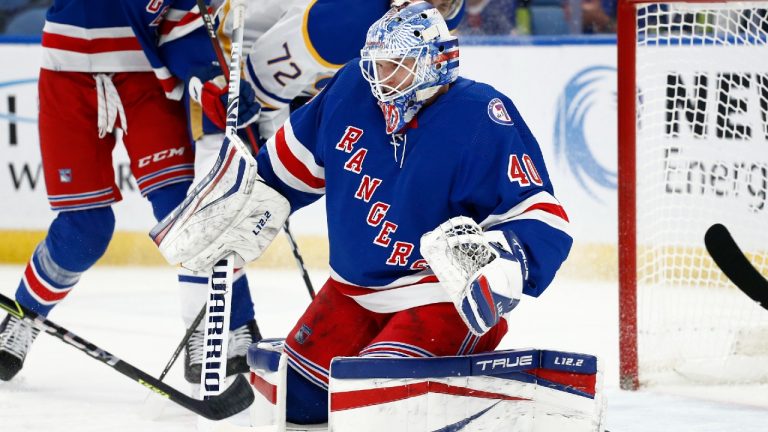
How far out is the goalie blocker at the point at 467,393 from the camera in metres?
1.96

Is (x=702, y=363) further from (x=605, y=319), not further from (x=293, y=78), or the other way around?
(x=293, y=78)

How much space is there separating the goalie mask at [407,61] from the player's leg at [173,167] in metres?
0.88

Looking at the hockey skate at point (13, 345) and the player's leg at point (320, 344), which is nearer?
the player's leg at point (320, 344)

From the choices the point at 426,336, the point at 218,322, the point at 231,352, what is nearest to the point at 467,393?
the point at 426,336

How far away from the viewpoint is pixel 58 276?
3.19 m

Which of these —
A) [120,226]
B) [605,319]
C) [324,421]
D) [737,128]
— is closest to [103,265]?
[120,226]

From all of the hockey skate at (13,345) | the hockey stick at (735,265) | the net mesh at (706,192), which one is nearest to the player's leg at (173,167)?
the hockey skate at (13,345)

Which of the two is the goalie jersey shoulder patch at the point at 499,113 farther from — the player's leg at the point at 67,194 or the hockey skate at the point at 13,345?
the hockey skate at the point at 13,345

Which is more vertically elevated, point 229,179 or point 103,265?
point 229,179

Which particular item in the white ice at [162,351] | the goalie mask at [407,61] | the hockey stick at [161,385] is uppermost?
the goalie mask at [407,61]

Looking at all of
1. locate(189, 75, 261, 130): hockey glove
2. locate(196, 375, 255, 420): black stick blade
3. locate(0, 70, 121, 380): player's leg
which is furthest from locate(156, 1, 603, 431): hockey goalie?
locate(0, 70, 121, 380): player's leg

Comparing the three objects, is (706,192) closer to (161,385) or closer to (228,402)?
(228,402)

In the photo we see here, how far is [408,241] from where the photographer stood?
2.15m

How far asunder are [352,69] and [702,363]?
4.74ft
